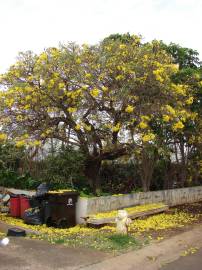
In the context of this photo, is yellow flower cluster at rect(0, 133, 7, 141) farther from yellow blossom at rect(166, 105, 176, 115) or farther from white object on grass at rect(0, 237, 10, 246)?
yellow blossom at rect(166, 105, 176, 115)

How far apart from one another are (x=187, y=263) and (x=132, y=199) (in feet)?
18.9

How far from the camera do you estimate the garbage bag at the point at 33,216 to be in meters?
11.2

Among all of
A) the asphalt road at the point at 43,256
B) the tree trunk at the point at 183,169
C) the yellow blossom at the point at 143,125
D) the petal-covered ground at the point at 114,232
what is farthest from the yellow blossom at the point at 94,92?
the tree trunk at the point at 183,169

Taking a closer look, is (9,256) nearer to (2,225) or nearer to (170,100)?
(2,225)

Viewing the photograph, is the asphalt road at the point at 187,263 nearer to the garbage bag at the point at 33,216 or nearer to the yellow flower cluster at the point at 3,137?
the garbage bag at the point at 33,216

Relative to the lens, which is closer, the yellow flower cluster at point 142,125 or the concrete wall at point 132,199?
the concrete wall at point 132,199

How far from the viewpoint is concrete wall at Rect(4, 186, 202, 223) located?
11.5 m

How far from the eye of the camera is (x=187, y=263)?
7512 millimetres

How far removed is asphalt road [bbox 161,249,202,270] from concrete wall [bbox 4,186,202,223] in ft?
13.3

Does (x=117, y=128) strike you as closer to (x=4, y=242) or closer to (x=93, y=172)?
(x=93, y=172)

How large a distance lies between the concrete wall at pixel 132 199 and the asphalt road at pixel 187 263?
13.3ft

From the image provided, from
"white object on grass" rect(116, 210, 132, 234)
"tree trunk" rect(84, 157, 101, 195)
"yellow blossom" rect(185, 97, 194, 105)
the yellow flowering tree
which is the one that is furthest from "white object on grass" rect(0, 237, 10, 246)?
"yellow blossom" rect(185, 97, 194, 105)

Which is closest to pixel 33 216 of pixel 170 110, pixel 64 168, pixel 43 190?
pixel 43 190

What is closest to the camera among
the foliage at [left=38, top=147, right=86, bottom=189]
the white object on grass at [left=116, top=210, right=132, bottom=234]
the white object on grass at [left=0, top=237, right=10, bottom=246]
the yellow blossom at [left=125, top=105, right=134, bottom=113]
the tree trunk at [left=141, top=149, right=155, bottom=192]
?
the white object on grass at [left=0, top=237, right=10, bottom=246]
